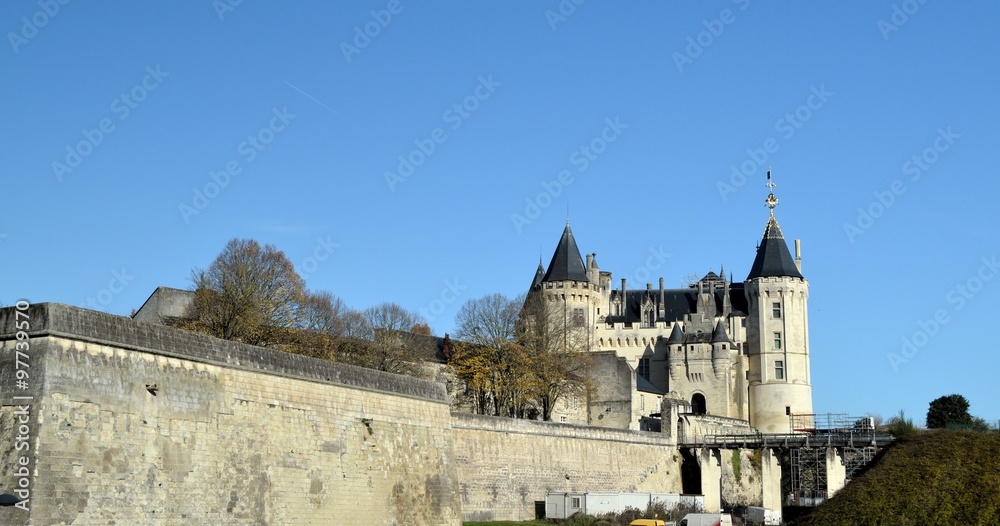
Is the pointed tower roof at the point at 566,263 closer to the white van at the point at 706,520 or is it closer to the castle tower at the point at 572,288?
the castle tower at the point at 572,288

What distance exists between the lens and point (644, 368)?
74.4m

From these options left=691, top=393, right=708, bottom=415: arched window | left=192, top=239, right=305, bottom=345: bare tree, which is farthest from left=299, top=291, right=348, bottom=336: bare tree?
left=691, top=393, right=708, bottom=415: arched window

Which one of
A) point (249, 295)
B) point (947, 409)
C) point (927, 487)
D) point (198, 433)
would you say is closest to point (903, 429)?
point (927, 487)

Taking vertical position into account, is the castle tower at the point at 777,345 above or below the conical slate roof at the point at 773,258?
below

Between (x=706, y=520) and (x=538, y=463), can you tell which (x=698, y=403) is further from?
(x=706, y=520)

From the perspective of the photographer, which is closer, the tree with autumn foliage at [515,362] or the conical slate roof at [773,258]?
the tree with autumn foliage at [515,362]

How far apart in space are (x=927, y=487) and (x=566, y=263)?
5170cm

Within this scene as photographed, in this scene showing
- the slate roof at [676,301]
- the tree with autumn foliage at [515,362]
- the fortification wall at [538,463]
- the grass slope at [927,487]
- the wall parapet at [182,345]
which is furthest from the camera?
the slate roof at [676,301]

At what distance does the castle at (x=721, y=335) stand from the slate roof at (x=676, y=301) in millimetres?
144

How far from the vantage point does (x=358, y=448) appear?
27.5 meters

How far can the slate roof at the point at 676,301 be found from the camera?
2958 inches

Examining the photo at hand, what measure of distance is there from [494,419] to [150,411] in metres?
19.7

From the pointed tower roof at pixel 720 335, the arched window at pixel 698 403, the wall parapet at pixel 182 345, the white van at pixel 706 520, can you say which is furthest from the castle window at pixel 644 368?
the wall parapet at pixel 182 345

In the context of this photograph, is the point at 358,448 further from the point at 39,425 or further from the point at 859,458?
the point at 859,458
